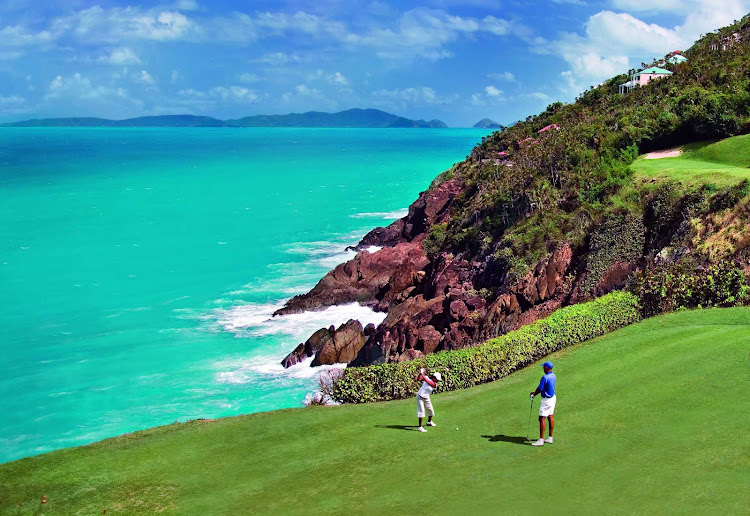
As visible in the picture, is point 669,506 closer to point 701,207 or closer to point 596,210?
point 701,207

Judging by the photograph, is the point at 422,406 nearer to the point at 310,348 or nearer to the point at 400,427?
the point at 400,427

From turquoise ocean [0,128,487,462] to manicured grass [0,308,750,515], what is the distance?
1230cm

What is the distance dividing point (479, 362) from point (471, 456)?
692 centimetres

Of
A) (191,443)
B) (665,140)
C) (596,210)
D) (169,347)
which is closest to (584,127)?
(665,140)

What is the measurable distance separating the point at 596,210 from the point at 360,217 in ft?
166

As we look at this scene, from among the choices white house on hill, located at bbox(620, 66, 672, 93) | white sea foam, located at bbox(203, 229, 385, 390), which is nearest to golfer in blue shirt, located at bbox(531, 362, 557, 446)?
white sea foam, located at bbox(203, 229, 385, 390)

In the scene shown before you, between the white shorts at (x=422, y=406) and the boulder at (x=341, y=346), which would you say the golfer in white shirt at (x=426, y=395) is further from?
the boulder at (x=341, y=346)

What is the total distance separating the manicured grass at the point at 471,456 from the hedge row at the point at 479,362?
1109mm

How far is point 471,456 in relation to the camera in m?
13.6

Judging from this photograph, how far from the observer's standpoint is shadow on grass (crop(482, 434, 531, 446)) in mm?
14000

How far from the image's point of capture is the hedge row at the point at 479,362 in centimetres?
2002

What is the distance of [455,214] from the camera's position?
49.9 metres

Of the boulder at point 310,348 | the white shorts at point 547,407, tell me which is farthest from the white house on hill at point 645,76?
the white shorts at point 547,407

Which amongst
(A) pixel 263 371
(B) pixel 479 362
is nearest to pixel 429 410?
(B) pixel 479 362
